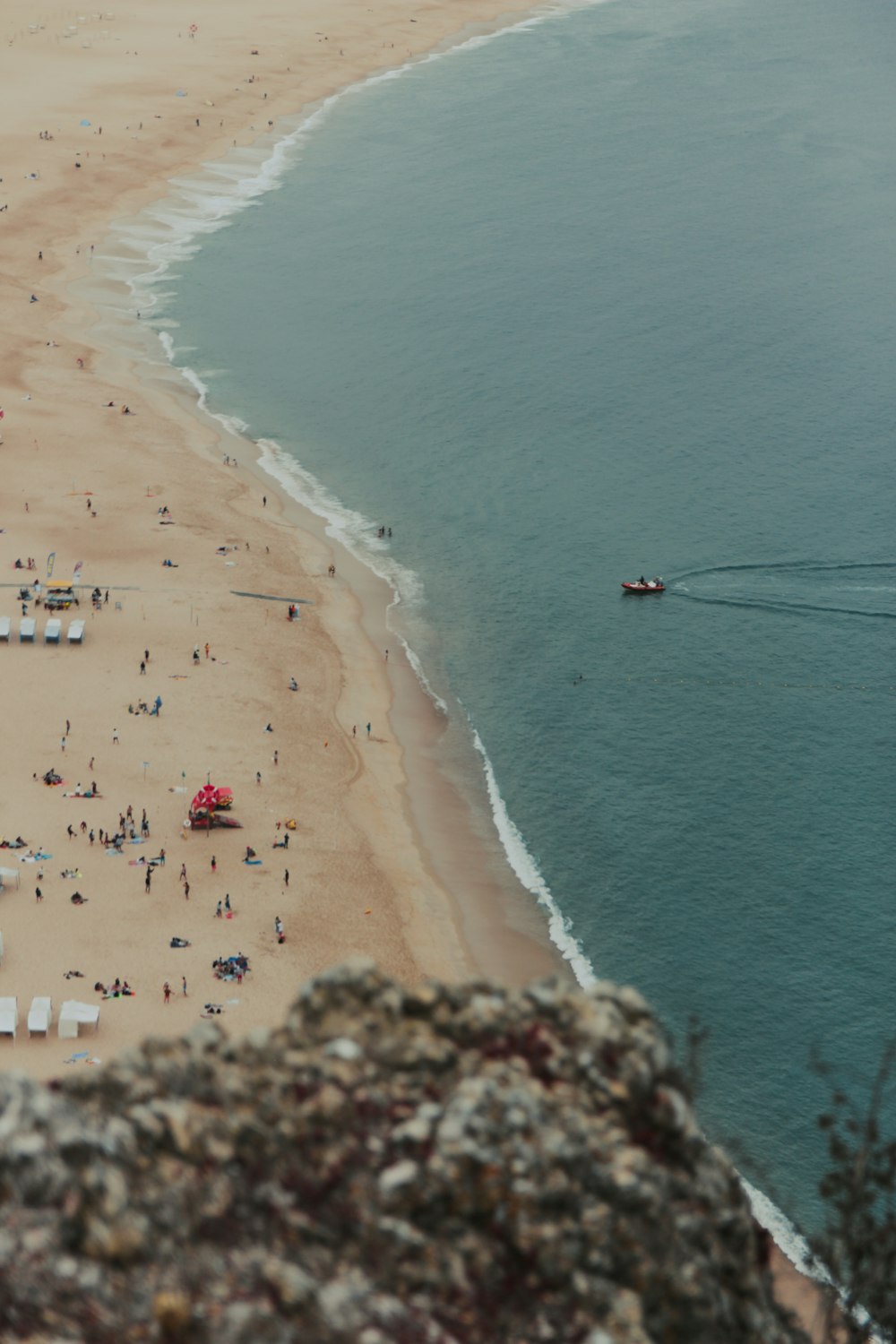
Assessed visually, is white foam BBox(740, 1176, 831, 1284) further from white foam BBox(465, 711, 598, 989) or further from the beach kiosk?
the beach kiosk

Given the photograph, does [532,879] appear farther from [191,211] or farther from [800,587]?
[191,211]

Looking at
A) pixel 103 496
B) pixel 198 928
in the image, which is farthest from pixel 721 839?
pixel 103 496

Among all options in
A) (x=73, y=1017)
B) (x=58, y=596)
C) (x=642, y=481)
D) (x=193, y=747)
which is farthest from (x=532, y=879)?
(x=642, y=481)

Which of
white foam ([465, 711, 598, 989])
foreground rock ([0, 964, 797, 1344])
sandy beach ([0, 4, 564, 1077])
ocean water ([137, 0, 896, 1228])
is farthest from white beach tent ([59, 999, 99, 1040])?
foreground rock ([0, 964, 797, 1344])

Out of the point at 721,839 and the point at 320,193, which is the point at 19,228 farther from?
the point at 721,839

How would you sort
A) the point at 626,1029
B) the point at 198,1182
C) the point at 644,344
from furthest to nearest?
the point at 644,344
the point at 626,1029
the point at 198,1182

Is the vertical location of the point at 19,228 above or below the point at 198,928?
above

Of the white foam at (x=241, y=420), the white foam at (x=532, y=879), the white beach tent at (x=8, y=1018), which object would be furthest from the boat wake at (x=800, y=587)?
the white beach tent at (x=8, y=1018)

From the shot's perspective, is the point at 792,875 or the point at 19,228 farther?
the point at 19,228
